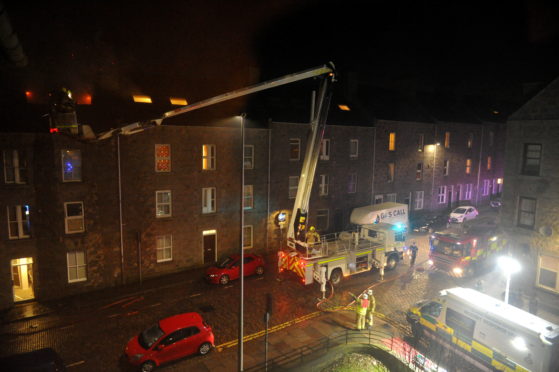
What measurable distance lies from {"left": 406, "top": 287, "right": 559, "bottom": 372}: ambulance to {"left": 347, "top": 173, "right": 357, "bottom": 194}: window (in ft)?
52.4

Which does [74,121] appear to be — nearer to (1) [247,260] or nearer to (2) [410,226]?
(1) [247,260]

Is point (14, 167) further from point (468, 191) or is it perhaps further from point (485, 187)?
point (485, 187)

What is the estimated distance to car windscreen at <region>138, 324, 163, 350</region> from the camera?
12.8m

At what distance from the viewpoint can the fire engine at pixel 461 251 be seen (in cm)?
2083

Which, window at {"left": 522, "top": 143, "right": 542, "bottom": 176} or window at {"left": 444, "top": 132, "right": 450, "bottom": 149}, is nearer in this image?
window at {"left": 522, "top": 143, "right": 542, "bottom": 176}

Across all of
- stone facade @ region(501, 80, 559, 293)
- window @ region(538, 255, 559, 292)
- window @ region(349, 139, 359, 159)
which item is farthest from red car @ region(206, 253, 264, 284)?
window @ region(538, 255, 559, 292)

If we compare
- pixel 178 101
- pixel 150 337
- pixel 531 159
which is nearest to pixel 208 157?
pixel 178 101

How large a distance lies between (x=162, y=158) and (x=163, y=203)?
2.61 m

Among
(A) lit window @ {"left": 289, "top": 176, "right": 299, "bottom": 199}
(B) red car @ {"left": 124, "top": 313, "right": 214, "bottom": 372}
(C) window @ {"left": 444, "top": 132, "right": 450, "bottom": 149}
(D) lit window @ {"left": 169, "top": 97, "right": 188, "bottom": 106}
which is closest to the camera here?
(B) red car @ {"left": 124, "top": 313, "right": 214, "bottom": 372}

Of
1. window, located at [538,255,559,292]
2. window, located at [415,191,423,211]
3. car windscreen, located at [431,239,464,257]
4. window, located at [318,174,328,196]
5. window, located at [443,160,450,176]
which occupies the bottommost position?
window, located at [538,255,559,292]

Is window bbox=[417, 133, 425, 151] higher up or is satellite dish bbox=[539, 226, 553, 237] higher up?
window bbox=[417, 133, 425, 151]

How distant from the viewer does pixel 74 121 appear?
1391cm

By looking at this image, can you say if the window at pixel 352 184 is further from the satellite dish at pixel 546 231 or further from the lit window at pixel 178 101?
the lit window at pixel 178 101

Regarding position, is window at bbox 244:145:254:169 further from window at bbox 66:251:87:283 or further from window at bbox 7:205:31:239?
window at bbox 7:205:31:239
